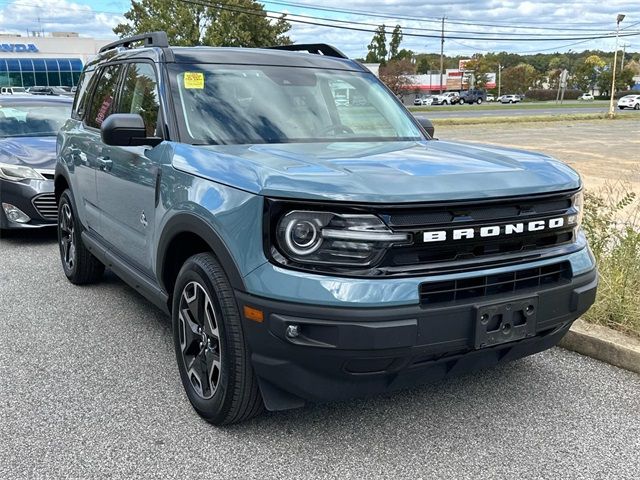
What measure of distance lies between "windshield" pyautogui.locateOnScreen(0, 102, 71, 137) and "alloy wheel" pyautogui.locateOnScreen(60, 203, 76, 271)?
3.10 m

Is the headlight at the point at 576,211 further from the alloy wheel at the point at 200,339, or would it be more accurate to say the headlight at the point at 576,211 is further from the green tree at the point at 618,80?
the green tree at the point at 618,80

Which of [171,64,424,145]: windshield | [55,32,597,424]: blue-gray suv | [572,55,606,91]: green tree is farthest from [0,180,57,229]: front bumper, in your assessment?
[572,55,606,91]: green tree

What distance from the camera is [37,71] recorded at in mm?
58812

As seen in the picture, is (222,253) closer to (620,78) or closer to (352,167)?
(352,167)

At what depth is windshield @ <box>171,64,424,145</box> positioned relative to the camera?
3.71 m

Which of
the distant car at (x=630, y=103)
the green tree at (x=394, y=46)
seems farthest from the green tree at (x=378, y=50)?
the distant car at (x=630, y=103)

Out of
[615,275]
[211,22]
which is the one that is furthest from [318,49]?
[211,22]

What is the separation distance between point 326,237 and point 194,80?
1767 millimetres

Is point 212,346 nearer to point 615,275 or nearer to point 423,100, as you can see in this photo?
point 615,275

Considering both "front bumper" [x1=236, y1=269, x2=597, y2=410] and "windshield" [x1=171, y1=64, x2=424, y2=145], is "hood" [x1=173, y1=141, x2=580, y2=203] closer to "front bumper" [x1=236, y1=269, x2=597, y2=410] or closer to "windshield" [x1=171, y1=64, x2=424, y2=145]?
"windshield" [x1=171, y1=64, x2=424, y2=145]

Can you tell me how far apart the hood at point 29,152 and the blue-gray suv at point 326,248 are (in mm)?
4201

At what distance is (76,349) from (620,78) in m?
112

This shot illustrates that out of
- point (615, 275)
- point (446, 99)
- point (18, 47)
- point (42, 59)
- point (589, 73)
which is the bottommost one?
point (446, 99)

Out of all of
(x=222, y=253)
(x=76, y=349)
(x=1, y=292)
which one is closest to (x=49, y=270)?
(x=1, y=292)
